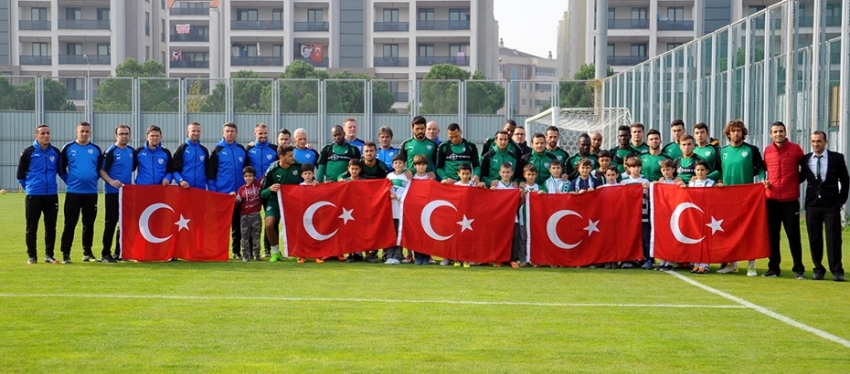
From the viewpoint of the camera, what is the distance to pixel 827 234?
1265 centimetres

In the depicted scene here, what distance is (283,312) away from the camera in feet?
30.8

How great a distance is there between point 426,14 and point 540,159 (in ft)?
208

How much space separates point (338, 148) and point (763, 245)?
586 centimetres

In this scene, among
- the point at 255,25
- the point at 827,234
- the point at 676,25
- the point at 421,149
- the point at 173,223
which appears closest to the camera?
the point at 827,234

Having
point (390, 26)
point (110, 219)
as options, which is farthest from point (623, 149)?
point (390, 26)

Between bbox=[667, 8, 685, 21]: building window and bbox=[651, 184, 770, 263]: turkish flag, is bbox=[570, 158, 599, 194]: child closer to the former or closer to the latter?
bbox=[651, 184, 770, 263]: turkish flag

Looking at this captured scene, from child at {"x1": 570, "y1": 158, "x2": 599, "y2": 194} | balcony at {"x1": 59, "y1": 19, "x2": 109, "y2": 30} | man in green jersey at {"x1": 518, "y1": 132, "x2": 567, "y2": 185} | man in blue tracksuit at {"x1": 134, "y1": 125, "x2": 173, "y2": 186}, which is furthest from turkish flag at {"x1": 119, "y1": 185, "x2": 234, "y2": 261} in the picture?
balcony at {"x1": 59, "y1": 19, "x2": 109, "y2": 30}

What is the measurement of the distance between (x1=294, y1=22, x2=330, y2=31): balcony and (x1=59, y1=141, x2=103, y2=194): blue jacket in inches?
2538

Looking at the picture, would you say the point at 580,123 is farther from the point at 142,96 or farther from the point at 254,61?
the point at 254,61

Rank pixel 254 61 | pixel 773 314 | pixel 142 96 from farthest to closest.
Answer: pixel 254 61 → pixel 142 96 → pixel 773 314

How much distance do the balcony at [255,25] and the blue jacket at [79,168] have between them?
66021 millimetres

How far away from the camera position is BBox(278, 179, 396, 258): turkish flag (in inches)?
567

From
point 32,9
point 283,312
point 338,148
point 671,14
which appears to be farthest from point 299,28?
point 283,312

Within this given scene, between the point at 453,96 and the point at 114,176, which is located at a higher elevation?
the point at 453,96
